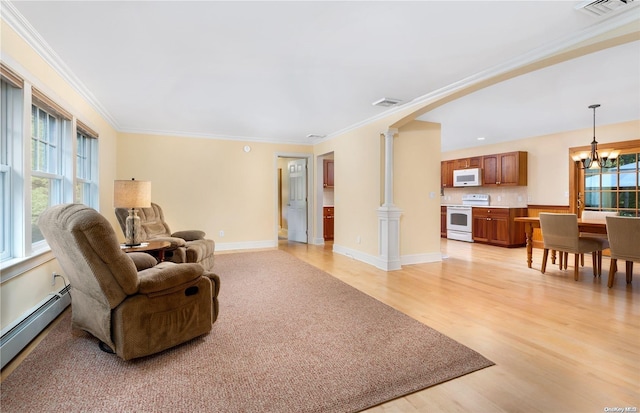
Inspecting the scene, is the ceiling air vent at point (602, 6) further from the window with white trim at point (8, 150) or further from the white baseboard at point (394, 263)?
the window with white trim at point (8, 150)

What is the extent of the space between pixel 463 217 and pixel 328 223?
3.23m

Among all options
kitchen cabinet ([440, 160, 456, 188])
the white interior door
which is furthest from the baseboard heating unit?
kitchen cabinet ([440, 160, 456, 188])

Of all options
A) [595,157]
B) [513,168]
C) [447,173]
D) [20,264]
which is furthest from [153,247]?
[447,173]

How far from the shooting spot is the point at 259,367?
200cm

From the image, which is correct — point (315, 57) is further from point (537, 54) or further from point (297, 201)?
point (297, 201)

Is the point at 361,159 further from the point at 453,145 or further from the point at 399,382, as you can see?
the point at 399,382

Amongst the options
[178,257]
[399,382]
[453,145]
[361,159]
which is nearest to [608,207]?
[453,145]

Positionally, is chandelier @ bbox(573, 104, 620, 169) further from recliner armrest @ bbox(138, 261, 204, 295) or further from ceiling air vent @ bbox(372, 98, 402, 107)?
recliner armrest @ bbox(138, 261, 204, 295)

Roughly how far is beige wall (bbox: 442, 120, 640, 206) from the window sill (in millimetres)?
7917

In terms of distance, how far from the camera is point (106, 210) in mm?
4676

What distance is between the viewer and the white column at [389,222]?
4.68 meters

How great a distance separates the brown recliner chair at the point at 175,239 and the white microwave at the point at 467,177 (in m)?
6.11

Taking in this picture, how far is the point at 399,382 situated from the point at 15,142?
123 inches

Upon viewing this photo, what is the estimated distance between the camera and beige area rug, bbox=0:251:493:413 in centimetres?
166
